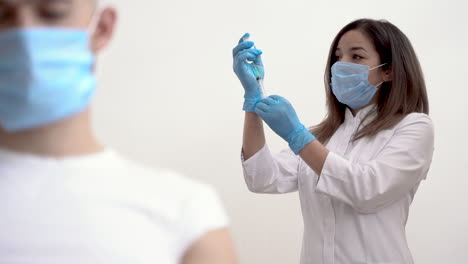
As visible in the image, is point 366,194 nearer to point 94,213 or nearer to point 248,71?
point 248,71

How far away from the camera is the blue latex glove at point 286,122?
4.52 ft

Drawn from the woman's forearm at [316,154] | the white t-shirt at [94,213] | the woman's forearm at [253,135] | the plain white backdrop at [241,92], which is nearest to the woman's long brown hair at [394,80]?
the woman's forearm at [316,154]

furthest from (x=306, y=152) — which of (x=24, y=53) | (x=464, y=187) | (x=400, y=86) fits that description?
(x=464, y=187)

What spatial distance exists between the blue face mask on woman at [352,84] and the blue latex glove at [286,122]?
0.23m

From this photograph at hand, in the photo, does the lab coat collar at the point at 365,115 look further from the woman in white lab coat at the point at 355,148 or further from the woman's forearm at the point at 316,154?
the woman's forearm at the point at 316,154

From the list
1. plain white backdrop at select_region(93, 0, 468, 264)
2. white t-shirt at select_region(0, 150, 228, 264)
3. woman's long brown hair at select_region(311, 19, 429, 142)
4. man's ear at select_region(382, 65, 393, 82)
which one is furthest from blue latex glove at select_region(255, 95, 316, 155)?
white t-shirt at select_region(0, 150, 228, 264)

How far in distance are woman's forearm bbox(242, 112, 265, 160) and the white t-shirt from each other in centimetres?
95

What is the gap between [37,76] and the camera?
0.55 metres

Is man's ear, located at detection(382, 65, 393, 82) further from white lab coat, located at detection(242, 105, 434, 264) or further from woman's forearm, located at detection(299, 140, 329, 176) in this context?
woman's forearm, located at detection(299, 140, 329, 176)

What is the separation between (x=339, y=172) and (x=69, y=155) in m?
0.91

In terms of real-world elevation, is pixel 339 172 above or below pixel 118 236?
below

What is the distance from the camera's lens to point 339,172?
4.42ft

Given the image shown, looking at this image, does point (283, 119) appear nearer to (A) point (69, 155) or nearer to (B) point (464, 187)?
(A) point (69, 155)

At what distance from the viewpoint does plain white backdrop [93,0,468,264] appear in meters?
2.04
